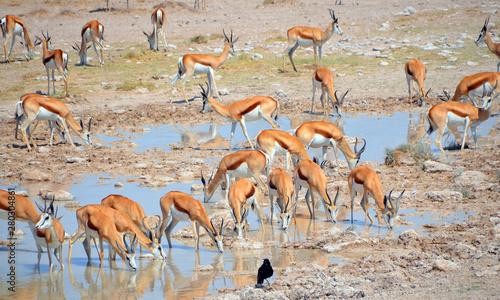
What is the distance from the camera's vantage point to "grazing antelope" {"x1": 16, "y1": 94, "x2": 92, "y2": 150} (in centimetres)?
1333

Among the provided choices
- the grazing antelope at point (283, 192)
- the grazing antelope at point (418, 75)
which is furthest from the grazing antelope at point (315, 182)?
the grazing antelope at point (418, 75)

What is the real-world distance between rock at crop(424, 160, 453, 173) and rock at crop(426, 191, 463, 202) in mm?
1578

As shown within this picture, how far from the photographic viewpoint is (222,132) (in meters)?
15.5

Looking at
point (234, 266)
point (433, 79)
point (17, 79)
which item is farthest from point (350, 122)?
point (17, 79)

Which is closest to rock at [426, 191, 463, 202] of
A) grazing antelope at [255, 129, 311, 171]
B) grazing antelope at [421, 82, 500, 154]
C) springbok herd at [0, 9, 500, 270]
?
springbok herd at [0, 9, 500, 270]

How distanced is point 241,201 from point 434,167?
4.85m

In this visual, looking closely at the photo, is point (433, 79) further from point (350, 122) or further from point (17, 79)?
point (17, 79)

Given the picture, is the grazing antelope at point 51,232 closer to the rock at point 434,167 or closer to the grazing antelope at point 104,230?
the grazing antelope at point 104,230

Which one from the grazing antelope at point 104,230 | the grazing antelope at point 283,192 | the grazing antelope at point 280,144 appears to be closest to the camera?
the grazing antelope at point 104,230

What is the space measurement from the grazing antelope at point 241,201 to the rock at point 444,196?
3.19 meters

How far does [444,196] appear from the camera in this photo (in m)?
9.64

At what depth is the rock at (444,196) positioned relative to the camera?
961cm

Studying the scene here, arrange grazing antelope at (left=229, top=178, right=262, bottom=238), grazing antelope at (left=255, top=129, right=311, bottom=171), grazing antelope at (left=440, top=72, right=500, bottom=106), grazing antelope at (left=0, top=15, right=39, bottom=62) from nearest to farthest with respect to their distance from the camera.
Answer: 1. grazing antelope at (left=229, top=178, right=262, bottom=238)
2. grazing antelope at (left=255, top=129, right=311, bottom=171)
3. grazing antelope at (left=440, top=72, right=500, bottom=106)
4. grazing antelope at (left=0, top=15, right=39, bottom=62)

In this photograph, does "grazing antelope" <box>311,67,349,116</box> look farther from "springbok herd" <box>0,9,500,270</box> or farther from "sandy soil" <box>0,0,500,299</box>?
"sandy soil" <box>0,0,500,299</box>
